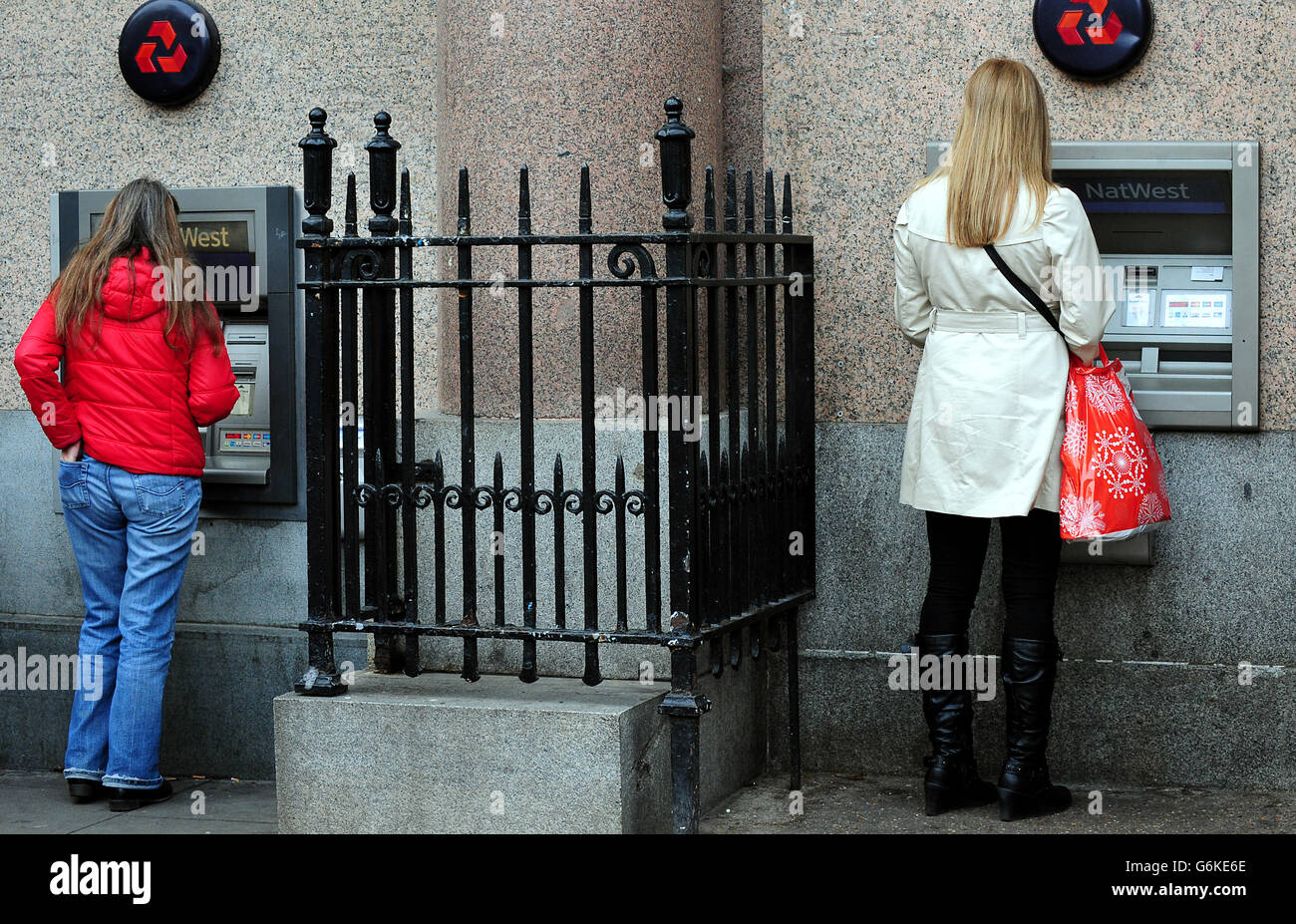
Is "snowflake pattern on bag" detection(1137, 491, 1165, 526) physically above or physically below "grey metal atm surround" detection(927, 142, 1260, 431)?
below

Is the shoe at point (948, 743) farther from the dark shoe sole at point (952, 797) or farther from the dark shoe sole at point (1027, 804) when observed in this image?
the dark shoe sole at point (1027, 804)

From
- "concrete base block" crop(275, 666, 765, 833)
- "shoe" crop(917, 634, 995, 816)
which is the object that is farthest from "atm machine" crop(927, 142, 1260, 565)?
"concrete base block" crop(275, 666, 765, 833)

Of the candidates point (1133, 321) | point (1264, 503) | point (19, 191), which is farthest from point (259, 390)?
point (1264, 503)

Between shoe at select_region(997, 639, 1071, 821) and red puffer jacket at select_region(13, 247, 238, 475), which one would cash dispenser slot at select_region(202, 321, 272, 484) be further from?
shoe at select_region(997, 639, 1071, 821)

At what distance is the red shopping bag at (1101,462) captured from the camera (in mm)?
4016

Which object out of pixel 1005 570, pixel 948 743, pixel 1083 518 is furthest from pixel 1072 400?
pixel 948 743

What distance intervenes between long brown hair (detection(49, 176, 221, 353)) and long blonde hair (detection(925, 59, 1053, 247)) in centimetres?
228

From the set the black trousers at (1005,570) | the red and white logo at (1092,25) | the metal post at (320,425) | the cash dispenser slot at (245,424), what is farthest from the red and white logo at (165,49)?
the black trousers at (1005,570)

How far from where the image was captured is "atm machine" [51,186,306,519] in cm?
516

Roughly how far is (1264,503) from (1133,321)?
0.65m

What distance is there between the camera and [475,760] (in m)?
3.84

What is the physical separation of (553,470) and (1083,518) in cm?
133
